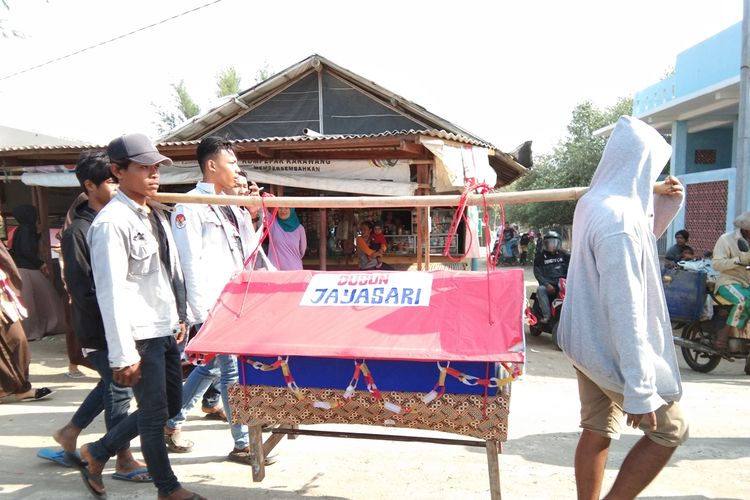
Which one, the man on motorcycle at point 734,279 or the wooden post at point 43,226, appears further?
the wooden post at point 43,226

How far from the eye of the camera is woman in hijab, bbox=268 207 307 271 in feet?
20.9

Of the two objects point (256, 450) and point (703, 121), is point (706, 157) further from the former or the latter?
point (256, 450)

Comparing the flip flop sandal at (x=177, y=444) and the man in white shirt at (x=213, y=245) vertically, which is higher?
the man in white shirt at (x=213, y=245)

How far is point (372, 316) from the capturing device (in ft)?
8.28

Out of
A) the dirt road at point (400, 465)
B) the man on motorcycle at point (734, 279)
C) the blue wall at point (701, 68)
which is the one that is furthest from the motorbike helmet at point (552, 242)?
the blue wall at point (701, 68)

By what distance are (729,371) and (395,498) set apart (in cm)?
576

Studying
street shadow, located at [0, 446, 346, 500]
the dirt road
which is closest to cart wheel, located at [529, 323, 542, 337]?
the dirt road

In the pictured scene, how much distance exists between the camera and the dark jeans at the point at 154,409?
105 inches

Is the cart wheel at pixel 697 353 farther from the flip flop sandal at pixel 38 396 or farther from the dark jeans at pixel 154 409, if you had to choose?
the flip flop sandal at pixel 38 396

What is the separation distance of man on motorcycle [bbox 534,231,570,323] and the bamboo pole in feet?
19.5

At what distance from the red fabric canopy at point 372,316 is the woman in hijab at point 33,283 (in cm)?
591

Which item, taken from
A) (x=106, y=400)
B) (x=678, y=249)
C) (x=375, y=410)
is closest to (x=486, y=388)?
(x=375, y=410)

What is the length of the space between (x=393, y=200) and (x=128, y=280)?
1.34 metres

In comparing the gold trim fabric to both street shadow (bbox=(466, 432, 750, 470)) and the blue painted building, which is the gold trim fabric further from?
the blue painted building
